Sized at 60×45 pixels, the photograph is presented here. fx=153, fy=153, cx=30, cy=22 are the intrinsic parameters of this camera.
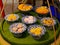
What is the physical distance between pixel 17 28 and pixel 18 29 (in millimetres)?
12

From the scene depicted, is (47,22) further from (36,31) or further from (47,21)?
(36,31)

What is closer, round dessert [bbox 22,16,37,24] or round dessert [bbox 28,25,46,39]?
round dessert [bbox 28,25,46,39]

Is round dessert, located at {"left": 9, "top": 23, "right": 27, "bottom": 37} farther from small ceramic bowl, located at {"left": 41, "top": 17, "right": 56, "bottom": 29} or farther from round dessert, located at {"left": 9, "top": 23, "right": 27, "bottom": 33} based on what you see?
small ceramic bowl, located at {"left": 41, "top": 17, "right": 56, "bottom": 29}

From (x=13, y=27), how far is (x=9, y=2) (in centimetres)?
81

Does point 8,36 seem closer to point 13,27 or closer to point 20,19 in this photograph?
point 13,27

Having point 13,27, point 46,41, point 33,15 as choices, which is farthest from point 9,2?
point 46,41

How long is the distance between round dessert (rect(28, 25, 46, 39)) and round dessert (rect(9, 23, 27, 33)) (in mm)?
45

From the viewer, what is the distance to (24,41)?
0.94m

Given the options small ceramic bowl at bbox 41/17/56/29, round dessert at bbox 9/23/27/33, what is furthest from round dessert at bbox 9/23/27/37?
small ceramic bowl at bbox 41/17/56/29

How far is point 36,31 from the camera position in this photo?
949mm

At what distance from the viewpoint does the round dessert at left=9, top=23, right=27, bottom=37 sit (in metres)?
0.96

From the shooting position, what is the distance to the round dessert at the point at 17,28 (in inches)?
38.4

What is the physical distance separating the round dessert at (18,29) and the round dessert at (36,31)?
0.15 feet

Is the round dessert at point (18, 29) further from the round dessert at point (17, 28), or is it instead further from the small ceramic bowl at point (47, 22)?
the small ceramic bowl at point (47, 22)
